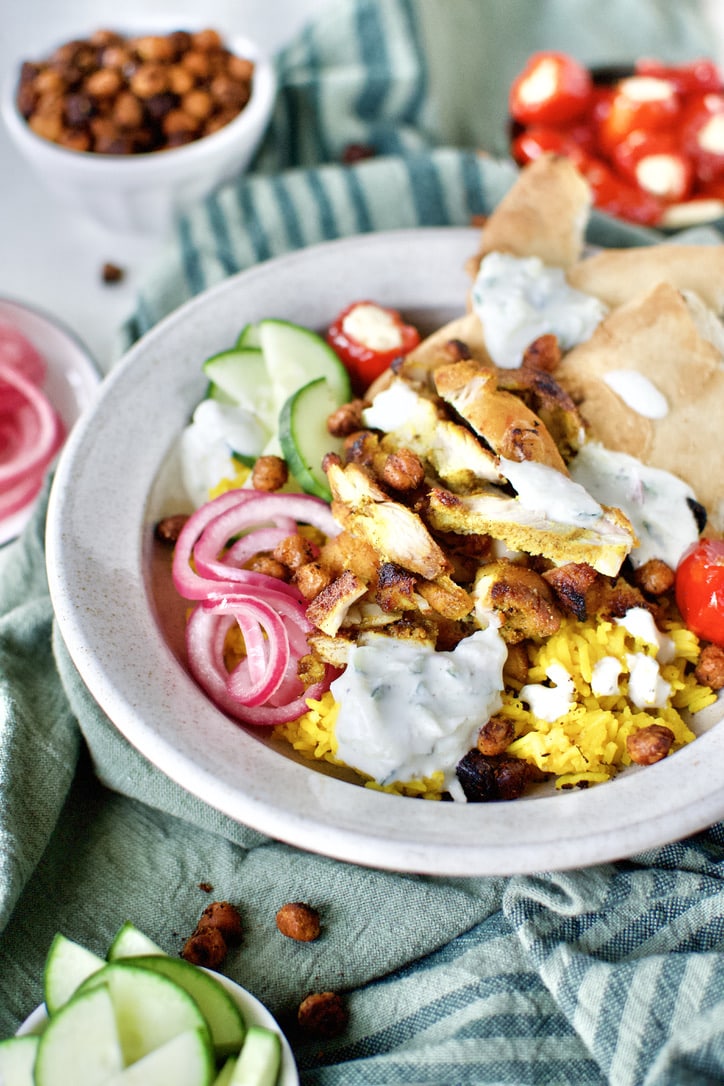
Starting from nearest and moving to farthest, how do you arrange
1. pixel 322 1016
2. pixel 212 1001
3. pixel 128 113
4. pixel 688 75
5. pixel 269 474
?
pixel 212 1001
pixel 322 1016
pixel 269 474
pixel 128 113
pixel 688 75

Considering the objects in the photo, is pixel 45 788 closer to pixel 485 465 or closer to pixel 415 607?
pixel 415 607

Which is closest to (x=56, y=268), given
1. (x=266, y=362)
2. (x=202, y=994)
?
(x=266, y=362)

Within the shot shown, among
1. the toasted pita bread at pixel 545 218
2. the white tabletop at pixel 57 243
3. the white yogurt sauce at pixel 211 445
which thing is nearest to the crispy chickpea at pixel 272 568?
the white yogurt sauce at pixel 211 445

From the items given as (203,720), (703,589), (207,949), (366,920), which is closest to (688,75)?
(703,589)

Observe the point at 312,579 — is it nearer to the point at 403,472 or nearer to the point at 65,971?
the point at 403,472

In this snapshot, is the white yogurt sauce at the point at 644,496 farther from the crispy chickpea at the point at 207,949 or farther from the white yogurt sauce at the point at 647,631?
the crispy chickpea at the point at 207,949
